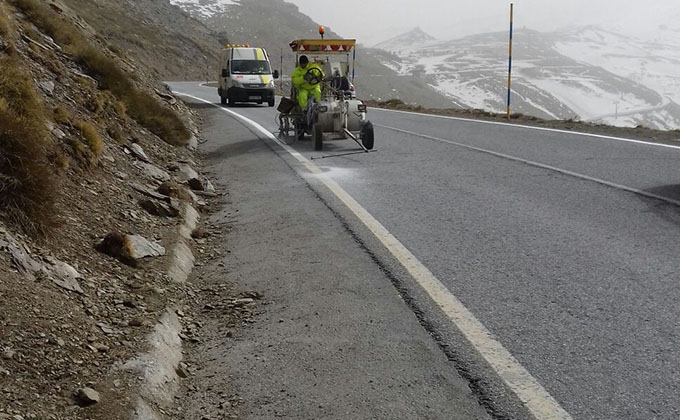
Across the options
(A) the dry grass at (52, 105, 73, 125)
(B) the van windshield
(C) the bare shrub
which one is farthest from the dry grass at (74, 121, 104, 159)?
(B) the van windshield

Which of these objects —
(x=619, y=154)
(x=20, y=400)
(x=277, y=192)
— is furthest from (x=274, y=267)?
(x=619, y=154)

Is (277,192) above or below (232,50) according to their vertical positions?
below

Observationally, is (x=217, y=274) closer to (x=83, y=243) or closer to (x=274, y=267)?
(x=274, y=267)

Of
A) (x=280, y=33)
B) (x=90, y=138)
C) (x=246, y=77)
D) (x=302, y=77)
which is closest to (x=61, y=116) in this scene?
(x=90, y=138)

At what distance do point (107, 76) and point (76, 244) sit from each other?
778 centimetres

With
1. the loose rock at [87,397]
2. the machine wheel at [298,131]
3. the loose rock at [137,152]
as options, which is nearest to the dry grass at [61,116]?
the loose rock at [137,152]

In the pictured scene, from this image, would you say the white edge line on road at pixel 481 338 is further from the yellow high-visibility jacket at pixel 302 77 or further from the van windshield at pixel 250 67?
the van windshield at pixel 250 67

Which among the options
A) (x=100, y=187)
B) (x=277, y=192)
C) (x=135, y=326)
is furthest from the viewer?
(x=277, y=192)

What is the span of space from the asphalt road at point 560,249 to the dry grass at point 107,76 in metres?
2.72

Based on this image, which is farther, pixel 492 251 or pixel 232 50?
pixel 232 50

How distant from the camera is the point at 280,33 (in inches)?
5989

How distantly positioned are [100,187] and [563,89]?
192737 mm

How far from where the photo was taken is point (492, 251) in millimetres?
5773

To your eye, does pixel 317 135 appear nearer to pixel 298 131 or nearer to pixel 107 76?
pixel 298 131
